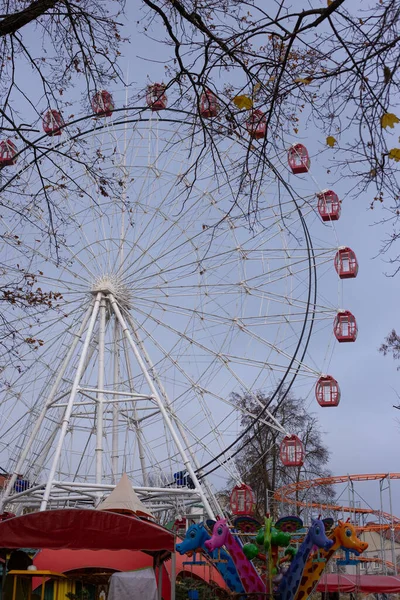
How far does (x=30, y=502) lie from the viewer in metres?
22.3

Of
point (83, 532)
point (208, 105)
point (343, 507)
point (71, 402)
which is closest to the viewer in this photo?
point (208, 105)

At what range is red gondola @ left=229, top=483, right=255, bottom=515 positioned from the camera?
22656 millimetres

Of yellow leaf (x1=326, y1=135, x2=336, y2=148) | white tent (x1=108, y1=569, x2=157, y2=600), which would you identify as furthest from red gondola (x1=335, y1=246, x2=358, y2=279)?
yellow leaf (x1=326, y1=135, x2=336, y2=148)

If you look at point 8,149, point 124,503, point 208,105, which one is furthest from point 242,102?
point 8,149

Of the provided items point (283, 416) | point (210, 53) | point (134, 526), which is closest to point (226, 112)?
point (210, 53)

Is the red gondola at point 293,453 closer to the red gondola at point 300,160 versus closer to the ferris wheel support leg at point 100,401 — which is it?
the ferris wheel support leg at point 100,401

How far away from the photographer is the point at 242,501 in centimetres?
2273

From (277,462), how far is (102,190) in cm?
3111

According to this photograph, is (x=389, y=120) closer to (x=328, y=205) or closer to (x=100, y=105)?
(x=100, y=105)

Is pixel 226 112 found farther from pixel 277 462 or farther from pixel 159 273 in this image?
pixel 277 462

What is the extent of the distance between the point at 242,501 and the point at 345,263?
7564 mm

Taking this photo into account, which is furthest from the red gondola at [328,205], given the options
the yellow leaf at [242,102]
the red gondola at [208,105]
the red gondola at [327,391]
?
the yellow leaf at [242,102]

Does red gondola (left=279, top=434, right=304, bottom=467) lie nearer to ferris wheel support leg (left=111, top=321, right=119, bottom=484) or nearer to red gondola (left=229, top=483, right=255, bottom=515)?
red gondola (left=229, top=483, right=255, bottom=515)

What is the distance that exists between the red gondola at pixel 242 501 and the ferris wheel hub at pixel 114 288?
6233mm
